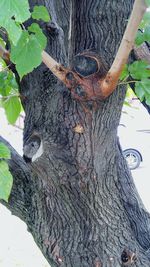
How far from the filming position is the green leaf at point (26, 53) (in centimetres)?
111

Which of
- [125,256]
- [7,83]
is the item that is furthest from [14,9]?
[125,256]

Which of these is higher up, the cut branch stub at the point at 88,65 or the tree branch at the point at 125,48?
the cut branch stub at the point at 88,65

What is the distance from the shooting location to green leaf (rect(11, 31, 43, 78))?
1106 mm

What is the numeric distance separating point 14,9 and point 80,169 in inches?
27.4

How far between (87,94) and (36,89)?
281 mm

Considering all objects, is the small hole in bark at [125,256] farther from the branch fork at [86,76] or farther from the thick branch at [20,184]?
the branch fork at [86,76]

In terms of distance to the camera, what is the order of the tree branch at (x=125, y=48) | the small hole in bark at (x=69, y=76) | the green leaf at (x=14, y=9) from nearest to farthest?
the green leaf at (x=14, y=9) → the tree branch at (x=125, y=48) → the small hole in bark at (x=69, y=76)

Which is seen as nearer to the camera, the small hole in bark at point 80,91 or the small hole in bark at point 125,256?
the small hole in bark at point 80,91

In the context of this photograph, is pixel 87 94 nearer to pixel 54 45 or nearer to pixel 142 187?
pixel 54 45

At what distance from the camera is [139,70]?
4.09 ft

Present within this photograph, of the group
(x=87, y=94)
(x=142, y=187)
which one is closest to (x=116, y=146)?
(x=87, y=94)

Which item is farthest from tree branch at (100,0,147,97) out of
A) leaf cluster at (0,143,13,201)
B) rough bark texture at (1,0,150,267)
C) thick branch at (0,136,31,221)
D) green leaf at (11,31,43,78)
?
thick branch at (0,136,31,221)

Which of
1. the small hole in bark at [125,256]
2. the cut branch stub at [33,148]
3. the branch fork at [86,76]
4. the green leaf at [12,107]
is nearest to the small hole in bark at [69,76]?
the branch fork at [86,76]

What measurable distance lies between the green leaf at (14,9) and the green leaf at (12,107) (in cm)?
81
